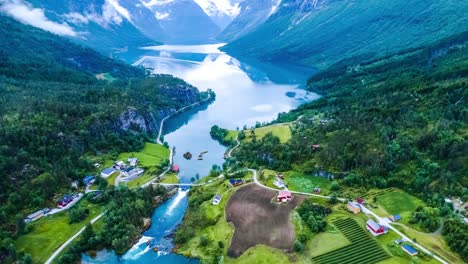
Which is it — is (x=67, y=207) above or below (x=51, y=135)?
below

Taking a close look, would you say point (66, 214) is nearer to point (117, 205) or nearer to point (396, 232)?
point (117, 205)

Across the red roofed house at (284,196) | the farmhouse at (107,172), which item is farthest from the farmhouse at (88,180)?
the red roofed house at (284,196)

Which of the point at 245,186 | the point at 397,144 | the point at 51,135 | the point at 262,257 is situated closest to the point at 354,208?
the point at 262,257

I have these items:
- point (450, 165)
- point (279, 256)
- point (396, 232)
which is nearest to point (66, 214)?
point (279, 256)

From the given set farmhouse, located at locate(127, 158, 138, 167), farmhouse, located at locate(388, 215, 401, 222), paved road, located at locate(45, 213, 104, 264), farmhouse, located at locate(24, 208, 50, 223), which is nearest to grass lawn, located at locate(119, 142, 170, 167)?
farmhouse, located at locate(127, 158, 138, 167)

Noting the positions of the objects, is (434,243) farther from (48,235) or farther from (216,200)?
(48,235)

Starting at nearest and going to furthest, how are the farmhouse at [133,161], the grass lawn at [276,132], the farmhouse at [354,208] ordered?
the farmhouse at [354,208] → the farmhouse at [133,161] → the grass lawn at [276,132]

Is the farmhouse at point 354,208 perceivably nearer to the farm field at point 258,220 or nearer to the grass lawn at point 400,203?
the grass lawn at point 400,203
